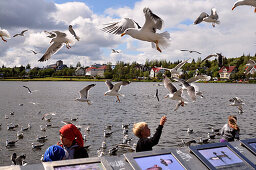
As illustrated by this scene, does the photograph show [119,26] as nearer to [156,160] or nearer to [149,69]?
[156,160]

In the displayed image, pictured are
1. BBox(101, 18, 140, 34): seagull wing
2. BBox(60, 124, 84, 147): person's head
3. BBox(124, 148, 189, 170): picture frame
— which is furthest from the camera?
BBox(101, 18, 140, 34): seagull wing

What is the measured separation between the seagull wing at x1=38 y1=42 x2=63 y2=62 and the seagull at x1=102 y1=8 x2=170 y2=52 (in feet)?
6.96

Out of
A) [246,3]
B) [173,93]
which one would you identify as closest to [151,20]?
[246,3]

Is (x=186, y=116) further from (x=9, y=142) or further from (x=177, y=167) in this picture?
(x=177, y=167)

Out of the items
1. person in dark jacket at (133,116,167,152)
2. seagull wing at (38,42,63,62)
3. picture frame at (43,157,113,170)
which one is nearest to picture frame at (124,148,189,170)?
picture frame at (43,157,113,170)

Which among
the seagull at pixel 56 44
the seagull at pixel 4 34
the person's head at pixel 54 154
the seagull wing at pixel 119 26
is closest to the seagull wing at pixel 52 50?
the seagull at pixel 56 44

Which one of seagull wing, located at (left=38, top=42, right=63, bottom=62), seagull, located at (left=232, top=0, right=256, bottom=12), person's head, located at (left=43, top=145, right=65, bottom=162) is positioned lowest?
person's head, located at (left=43, top=145, right=65, bottom=162)

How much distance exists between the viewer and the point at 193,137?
1852 cm

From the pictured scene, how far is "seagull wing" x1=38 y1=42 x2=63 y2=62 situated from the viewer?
22.4 feet

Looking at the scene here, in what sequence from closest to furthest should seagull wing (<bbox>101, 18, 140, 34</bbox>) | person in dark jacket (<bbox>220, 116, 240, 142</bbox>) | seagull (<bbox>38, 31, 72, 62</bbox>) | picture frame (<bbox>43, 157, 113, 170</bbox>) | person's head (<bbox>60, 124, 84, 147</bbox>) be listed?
picture frame (<bbox>43, 157, 113, 170</bbox>)
person's head (<bbox>60, 124, 84, 147</bbox>)
seagull wing (<bbox>101, 18, 140, 34</bbox>)
seagull (<bbox>38, 31, 72, 62</bbox>)
person in dark jacket (<bbox>220, 116, 240, 142</bbox>)

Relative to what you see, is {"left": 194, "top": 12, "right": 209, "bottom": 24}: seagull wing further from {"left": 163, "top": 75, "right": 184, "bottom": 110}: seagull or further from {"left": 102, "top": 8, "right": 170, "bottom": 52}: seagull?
{"left": 102, "top": 8, "right": 170, "bottom": 52}: seagull

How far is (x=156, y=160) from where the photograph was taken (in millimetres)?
3621

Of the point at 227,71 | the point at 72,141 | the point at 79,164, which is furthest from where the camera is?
the point at 227,71

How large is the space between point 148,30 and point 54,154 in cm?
235
